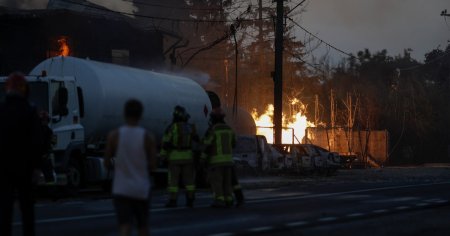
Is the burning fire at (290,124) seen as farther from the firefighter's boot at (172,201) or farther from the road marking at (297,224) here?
the road marking at (297,224)

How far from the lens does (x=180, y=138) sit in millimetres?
15125

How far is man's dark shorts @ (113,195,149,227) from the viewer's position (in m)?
7.75

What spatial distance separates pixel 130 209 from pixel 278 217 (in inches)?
256

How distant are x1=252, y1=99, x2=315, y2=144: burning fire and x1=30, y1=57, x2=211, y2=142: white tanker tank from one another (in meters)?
19.7

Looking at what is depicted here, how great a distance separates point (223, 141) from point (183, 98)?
366 inches

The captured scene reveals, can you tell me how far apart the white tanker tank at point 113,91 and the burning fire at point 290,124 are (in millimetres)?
19663

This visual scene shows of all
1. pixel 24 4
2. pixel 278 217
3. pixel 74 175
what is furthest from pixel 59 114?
pixel 24 4

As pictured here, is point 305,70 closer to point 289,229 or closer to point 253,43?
point 253,43

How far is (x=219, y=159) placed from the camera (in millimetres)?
15148

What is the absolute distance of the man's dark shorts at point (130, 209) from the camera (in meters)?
7.75

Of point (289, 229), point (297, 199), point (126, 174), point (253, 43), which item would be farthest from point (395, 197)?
point (253, 43)

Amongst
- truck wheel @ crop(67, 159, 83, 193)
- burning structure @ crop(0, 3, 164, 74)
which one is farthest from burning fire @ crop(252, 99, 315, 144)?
truck wheel @ crop(67, 159, 83, 193)

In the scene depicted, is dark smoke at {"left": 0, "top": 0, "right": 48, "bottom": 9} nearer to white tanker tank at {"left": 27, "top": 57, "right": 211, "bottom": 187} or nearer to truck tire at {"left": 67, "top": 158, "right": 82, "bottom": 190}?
white tanker tank at {"left": 27, "top": 57, "right": 211, "bottom": 187}

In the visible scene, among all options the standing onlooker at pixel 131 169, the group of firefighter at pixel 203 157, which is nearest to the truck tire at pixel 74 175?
the group of firefighter at pixel 203 157
